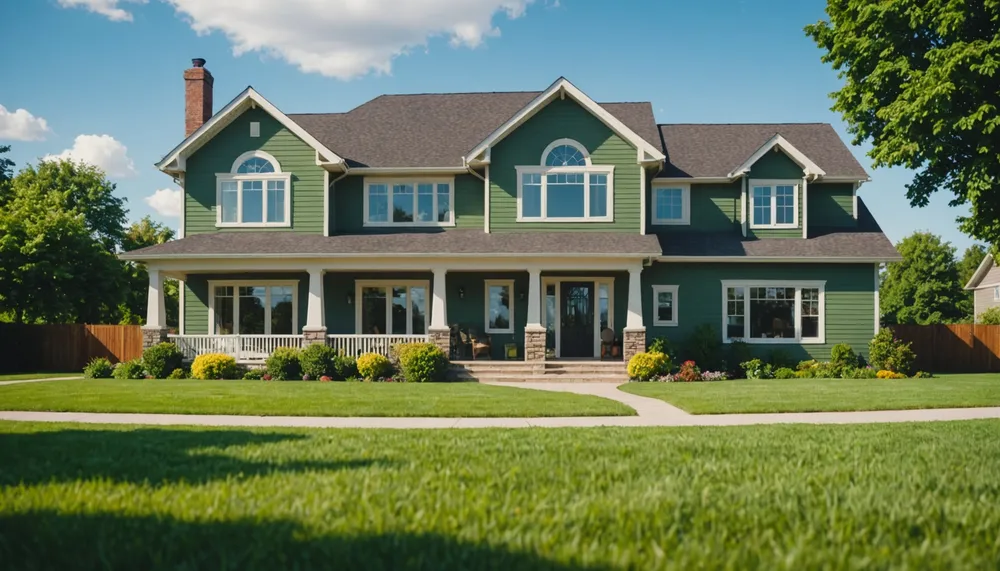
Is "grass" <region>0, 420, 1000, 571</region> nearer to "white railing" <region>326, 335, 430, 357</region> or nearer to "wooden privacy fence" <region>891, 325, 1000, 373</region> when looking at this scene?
"white railing" <region>326, 335, 430, 357</region>

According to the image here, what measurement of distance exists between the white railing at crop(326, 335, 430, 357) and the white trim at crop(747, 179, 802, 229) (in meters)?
10.9

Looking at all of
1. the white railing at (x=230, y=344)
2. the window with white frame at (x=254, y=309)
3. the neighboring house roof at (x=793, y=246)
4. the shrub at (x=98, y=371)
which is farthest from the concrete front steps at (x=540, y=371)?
the shrub at (x=98, y=371)

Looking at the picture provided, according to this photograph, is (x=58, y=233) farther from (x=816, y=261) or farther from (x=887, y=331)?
(x=887, y=331)

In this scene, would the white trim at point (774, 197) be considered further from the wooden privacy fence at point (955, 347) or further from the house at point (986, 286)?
the house at point (986, 286)

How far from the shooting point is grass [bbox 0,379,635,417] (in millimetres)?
12586

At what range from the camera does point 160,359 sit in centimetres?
2100

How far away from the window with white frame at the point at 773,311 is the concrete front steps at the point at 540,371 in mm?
4402

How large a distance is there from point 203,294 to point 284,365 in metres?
5.34

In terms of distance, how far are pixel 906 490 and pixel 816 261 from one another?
1826 cm

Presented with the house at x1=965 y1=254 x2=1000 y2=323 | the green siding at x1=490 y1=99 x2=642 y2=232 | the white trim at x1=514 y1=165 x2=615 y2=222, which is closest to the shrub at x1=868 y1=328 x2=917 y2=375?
the green siding at x1=490 y1=99 x2=642 y2=232

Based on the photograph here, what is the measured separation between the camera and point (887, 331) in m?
22.2

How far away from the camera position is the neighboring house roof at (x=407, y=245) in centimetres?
2094

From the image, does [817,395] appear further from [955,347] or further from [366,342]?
[955,347]

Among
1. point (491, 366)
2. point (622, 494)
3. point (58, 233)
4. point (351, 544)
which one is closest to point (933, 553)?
point (622, 494)
